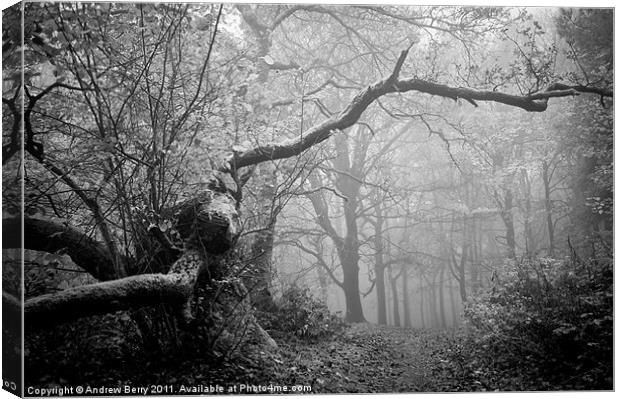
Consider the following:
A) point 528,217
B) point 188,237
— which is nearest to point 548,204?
point 528,217

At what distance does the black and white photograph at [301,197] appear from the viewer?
4020mm

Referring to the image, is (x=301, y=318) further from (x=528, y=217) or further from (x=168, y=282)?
(x=528, y=217)

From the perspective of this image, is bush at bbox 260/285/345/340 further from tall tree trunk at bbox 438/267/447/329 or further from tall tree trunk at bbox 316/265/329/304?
tall tree trunk at bbox 438/267/447/329

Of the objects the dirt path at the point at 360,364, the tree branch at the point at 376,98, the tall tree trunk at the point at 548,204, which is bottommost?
the dirt path at the point at 360,364

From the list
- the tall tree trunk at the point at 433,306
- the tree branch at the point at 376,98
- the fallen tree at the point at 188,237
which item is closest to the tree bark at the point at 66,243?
the fallen tree at the point at 188,237

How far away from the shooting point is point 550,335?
4613mm

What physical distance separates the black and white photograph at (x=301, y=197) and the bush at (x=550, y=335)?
21 millimetres

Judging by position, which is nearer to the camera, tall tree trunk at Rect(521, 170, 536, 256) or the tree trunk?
tall tree trunk at Rect(521, 170, 536, 256)

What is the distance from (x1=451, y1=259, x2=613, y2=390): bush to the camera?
4484 mm

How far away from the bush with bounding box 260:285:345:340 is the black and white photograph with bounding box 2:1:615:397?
0.03m

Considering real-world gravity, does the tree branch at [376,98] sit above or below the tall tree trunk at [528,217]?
above

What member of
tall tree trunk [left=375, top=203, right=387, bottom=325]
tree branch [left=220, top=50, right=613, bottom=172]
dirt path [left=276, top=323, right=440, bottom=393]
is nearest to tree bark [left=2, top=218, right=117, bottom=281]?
tree branch [left=220, top=50, right=613, bottom=172]

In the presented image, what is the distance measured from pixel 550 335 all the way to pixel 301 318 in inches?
120

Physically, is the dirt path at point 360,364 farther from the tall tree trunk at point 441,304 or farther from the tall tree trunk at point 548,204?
the tall tree trunk at point 548,204
